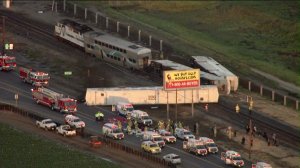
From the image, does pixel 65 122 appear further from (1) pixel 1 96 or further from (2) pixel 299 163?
(2) pixel 299 163

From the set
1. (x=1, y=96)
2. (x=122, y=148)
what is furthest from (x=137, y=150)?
(x=1, y=96)

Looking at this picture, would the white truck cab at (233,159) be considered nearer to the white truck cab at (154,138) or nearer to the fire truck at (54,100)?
the white truck cab at (154,138)

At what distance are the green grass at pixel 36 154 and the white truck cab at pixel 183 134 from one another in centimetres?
1541

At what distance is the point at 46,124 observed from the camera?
16662cm

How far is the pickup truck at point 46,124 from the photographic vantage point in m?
166

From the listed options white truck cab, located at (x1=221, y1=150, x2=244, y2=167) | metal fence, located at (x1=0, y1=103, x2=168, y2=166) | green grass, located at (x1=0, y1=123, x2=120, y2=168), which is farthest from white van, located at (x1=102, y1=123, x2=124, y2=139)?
white truck cab, located at (x1=221, y1=150, x2=244, y2=167)

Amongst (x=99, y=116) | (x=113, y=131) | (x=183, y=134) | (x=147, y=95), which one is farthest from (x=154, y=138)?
(x=147, y=95)

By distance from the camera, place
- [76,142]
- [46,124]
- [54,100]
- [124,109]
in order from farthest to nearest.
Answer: [124,109]
[54,100]
[46,124]
[76,142]

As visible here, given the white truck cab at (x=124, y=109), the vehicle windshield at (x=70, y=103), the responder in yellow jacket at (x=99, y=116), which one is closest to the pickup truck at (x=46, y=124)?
the vehicle windshield at (x=70, y=103)

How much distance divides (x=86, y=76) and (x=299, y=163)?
4516cm

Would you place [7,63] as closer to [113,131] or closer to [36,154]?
[113,131]

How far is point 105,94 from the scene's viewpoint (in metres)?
182

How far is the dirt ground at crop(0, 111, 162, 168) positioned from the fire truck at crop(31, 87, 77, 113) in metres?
5.42

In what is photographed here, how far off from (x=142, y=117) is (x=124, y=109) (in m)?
4.45
